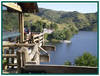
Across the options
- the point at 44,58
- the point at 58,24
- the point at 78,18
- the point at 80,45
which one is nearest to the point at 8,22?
the point at 44,58

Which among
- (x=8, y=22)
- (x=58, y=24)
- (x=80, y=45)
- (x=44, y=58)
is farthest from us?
(x=80, y=45)

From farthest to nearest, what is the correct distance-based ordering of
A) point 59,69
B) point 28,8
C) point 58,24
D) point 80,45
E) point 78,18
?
point 80,45, point 78,18, point 58,24, point 28,8, point 59,69

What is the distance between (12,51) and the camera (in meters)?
4.05

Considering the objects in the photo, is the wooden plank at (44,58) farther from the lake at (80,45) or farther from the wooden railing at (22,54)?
the lake at (80,45)

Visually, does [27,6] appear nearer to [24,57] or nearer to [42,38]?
[42,38]

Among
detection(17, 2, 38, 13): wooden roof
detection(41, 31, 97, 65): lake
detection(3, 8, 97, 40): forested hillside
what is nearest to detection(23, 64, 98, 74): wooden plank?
detection(3, 8, 97, 40): forested hillside

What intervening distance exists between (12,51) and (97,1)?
2.10 m

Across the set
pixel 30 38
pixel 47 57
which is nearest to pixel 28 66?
pixel 47 57

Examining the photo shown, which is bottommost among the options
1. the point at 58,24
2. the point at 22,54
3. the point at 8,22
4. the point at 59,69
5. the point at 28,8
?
the point at 59,69

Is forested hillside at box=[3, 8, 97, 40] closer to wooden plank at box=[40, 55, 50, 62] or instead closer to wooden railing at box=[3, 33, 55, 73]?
wooden railing at box=[3, 33, 55, 73]

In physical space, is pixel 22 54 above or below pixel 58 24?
below

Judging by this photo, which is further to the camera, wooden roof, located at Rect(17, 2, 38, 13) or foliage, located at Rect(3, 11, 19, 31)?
wooden roof, located at Rect(17, 2, 38, 13)

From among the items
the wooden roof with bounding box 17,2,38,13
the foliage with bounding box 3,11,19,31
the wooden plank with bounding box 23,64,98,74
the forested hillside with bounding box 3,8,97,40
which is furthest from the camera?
the wooden roof with bounding box 17,2,38,13

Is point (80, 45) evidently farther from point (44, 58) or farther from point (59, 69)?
point (59, 69)
